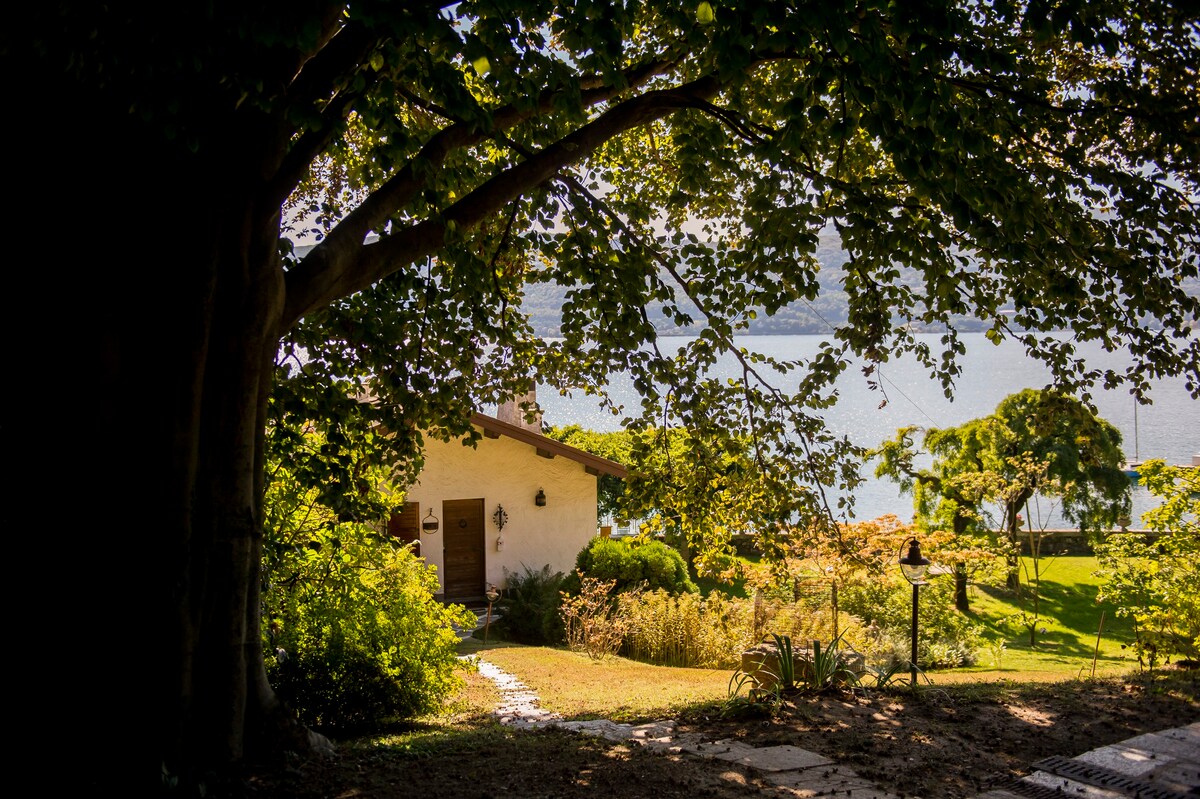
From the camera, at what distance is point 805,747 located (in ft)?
17.7

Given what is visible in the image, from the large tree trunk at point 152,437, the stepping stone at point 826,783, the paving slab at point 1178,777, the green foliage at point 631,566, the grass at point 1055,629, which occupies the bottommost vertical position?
the grass at point 1055,629

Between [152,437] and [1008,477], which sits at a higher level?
[152,437]

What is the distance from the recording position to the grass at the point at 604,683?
8.38m

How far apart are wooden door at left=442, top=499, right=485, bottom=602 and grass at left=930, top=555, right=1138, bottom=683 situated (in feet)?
30.9

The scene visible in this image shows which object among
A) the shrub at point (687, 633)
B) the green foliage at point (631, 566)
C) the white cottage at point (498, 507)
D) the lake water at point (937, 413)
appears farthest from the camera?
the lake water at point (937, 413)

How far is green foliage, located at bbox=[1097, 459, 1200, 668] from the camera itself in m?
9.48

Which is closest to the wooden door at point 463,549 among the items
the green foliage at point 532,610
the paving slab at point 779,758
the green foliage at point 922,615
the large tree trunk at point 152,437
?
the green foliage at point 532,610

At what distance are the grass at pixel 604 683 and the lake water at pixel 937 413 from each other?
21.9 metres

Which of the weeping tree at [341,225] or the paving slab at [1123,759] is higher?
the weeping tree at [341,225]

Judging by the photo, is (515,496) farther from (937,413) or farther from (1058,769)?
(937,413)

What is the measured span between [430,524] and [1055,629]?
49.7 feet

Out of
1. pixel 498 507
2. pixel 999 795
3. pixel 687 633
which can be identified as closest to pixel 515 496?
pixel 498 507

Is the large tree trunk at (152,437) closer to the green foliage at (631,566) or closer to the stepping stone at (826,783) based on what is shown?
the stepping stone at (826,783)

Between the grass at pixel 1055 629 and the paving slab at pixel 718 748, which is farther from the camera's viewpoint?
the grass at pixel 1055 629
